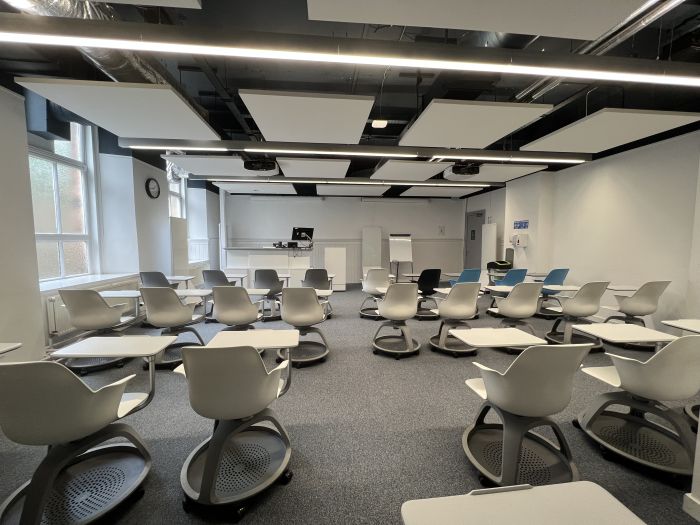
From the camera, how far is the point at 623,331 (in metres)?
2.50

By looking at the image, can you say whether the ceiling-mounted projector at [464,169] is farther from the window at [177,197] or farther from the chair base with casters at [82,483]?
the window at [177,197]

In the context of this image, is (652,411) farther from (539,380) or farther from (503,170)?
(503,170)

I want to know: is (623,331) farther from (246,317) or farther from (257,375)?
(246,317)

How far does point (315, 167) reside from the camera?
6238 millimetres

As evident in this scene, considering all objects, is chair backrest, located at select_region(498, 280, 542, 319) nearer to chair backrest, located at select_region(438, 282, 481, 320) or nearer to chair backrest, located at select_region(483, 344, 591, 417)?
chair backrest, located at select_region(438, 282, 481, 320)

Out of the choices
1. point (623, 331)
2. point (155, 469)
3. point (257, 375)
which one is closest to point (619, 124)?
point (623, 331)

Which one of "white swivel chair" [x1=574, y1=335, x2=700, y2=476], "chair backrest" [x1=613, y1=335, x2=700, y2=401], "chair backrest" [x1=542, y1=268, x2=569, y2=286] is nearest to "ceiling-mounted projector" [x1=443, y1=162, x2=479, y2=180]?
"chair backrest" [x1=542, y1=268, x2=569, y2=286]

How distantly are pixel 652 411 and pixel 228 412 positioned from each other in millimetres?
2845

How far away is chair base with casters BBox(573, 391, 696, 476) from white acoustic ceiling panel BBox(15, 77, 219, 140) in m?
4.77

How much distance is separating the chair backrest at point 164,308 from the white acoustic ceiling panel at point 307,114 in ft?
7.85

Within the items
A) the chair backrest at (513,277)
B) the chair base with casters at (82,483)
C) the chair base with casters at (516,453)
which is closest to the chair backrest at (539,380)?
the chair base with casters at (516,453)

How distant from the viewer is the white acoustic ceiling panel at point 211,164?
18.1 feet

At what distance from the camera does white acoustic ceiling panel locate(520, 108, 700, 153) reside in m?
3.65

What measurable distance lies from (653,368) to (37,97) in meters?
6.83
